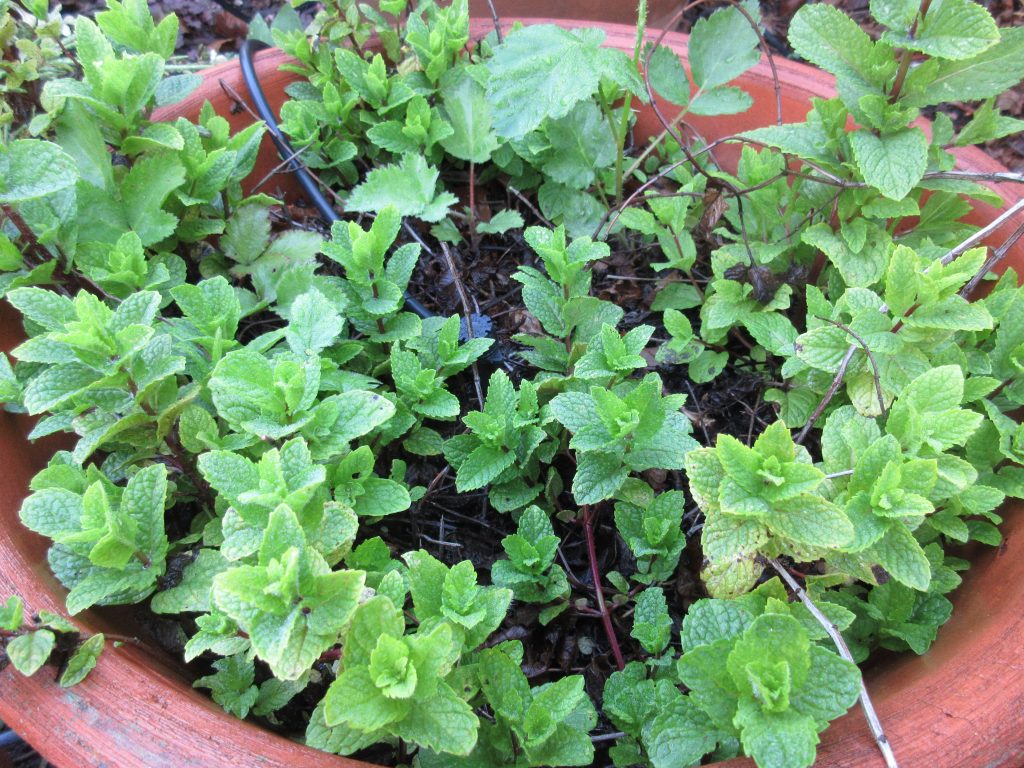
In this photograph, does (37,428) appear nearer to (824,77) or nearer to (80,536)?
(80,536)

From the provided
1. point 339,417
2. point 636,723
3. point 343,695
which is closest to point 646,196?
point 339,417

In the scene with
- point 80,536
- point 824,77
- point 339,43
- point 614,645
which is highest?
point 339,43

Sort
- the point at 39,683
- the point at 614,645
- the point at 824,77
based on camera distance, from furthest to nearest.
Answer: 1. the point at 824,77
2. the point at 614,645
3. the point at 39,683

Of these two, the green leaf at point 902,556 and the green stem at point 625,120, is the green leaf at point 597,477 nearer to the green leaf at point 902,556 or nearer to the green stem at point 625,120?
the green leaf at point 902,556

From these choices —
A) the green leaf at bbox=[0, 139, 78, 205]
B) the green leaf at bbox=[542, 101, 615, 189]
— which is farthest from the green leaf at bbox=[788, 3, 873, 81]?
the green leaf at bbox=[0, 139, 78, 205]

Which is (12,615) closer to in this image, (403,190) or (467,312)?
(467,312)

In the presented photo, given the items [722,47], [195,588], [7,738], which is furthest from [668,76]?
[7,738]

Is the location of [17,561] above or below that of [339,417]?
below

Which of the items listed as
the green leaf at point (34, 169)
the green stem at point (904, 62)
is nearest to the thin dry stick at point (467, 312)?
the green leaf at point (34, 169)
